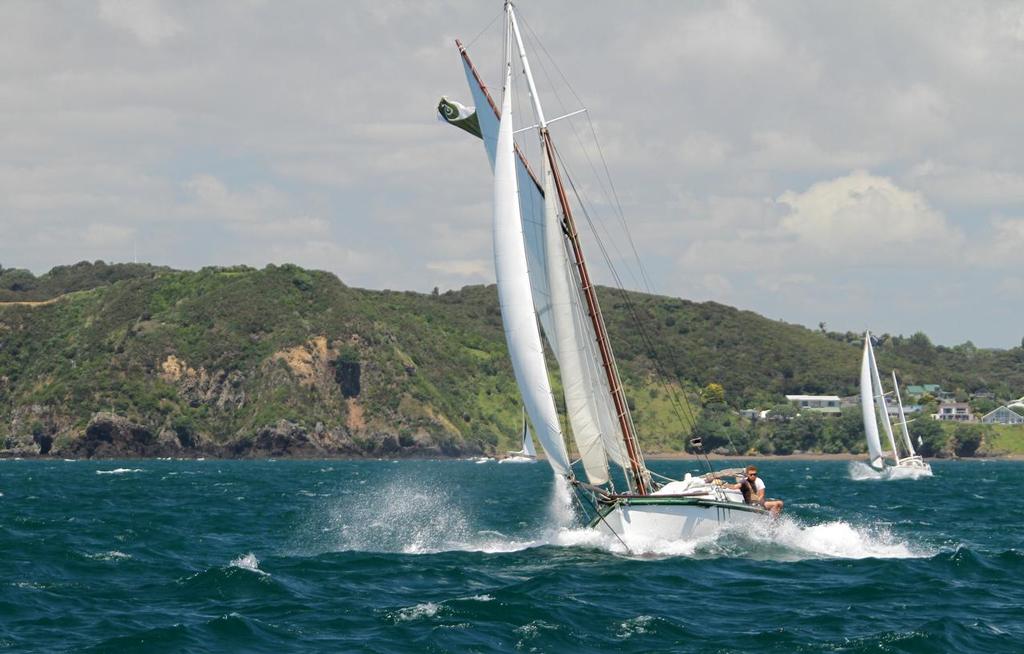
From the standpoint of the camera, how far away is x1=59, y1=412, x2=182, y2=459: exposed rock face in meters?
177

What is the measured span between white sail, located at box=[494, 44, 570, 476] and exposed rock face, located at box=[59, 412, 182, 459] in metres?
153

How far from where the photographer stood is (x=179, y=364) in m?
195

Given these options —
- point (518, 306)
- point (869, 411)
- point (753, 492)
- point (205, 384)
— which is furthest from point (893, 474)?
point (205, 384)

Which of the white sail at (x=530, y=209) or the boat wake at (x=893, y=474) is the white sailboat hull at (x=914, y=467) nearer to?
the boat wake at (x=893, y=474)

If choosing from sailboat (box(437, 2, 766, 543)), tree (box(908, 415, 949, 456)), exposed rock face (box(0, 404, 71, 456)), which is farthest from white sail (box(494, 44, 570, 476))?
tree (box(908, 415, 949, 456))

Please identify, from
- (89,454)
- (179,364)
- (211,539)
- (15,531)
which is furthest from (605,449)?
(179,364)

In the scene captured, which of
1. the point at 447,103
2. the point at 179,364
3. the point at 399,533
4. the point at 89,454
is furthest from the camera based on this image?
the point at 179,364

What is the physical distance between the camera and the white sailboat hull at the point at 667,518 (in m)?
35.6

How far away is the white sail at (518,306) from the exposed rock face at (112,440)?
153 metres

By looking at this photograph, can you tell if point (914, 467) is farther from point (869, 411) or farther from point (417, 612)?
point (417, 612)

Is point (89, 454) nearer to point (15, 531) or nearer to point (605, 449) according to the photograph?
point (15, 531)

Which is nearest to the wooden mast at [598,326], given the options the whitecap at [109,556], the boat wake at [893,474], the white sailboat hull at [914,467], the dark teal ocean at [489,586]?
the dark teal ocean at [489,586]

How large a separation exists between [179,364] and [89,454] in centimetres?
2253

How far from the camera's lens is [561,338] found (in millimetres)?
36438
